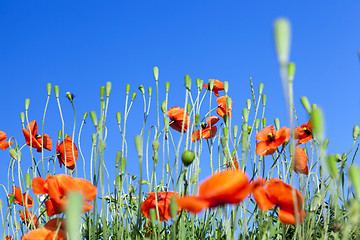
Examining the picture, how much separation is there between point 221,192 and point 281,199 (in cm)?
34

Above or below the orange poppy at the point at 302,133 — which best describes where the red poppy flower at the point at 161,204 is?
below

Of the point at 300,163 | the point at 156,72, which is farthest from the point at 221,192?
Answer: the point at 156,72

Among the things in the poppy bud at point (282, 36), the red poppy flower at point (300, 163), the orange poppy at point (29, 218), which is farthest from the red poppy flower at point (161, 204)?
the poppy bud at point (282, 36)

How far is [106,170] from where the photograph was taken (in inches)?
85.4

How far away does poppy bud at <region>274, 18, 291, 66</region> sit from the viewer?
564 mm

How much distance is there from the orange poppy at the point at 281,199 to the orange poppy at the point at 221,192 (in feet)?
0.85

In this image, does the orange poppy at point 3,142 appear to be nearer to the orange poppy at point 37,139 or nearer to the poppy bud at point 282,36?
the orange poppy at point 37,139

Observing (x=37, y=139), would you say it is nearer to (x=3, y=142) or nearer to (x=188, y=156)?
(x=3, y=142)

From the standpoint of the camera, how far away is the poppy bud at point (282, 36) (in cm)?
56

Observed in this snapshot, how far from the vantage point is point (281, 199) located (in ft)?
3.35

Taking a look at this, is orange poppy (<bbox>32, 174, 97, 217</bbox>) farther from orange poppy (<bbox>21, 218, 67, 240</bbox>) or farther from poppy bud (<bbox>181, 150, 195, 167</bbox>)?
poppy bud (<bbox>181, 150, 195, 167</bbox>)

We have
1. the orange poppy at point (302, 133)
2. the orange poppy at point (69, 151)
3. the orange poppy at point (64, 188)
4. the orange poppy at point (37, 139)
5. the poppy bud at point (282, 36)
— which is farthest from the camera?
the orange poppy at point (37, 139)

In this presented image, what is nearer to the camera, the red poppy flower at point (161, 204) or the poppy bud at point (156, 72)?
the red poppy flower at point (161, 204)

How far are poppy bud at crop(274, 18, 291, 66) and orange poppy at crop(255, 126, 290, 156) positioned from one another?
1049 mm
